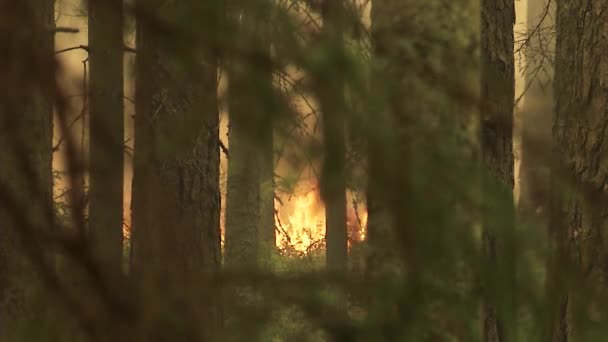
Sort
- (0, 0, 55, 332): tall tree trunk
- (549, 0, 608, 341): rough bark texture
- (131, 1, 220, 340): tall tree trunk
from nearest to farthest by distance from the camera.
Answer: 1. (0, 0, 55, 332): tall tree trunk
2. (131, 1, 220, 340): tall tree trunk
3. (549, 0, 608, 341): rough bark texture

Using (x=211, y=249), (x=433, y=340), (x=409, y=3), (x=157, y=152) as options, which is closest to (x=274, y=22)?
(x=157, y=152)

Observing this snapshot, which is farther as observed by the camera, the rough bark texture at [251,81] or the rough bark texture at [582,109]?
the rough bark texture at [582,109]

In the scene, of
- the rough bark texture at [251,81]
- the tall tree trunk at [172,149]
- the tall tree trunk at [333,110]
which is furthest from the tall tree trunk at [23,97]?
the tall tree trunk at [333,110]

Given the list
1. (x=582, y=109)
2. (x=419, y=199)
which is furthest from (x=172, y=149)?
(x=582, y=109)

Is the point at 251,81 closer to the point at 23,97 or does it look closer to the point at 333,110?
the point at 333,110

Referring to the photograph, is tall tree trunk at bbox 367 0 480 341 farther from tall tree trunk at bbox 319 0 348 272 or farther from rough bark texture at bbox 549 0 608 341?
rough bark texture at bbox 549 0 608 341

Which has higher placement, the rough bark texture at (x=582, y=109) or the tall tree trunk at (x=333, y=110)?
the rough bark texture at (x=582, y=109)

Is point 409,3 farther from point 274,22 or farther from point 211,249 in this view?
point 211,249

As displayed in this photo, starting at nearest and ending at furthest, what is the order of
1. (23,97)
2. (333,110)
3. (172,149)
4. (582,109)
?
1. (23,97)
2. (333,110)
3. (172,149)
4. (582,109)

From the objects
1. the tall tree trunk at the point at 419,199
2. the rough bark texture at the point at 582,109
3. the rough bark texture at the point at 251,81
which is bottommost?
the tall tree trunk at the point at 419,199

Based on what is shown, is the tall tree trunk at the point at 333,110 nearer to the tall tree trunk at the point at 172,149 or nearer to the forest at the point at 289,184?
the forest at the point at 289,184

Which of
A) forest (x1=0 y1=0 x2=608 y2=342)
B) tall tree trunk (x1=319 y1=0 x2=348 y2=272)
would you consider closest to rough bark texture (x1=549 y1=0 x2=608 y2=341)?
forest (x1=0 y1=0 x2=608 y2=342)

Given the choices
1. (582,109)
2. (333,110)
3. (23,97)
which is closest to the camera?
(23,97)

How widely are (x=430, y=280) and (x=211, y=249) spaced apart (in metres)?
6.75
